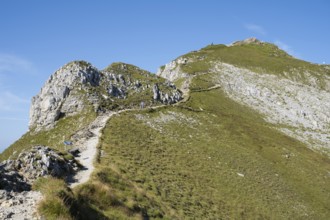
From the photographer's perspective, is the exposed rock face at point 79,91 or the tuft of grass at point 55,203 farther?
the exposed rock face at point 79,91

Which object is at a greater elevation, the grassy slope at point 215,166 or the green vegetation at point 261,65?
the green vegetation at point 261,65

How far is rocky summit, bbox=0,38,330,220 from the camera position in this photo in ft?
76.9

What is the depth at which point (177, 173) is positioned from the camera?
39812mm

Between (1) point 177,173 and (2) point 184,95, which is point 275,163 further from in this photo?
(2) point 184,95

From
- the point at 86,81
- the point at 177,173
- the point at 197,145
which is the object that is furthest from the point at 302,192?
the point at 86,81

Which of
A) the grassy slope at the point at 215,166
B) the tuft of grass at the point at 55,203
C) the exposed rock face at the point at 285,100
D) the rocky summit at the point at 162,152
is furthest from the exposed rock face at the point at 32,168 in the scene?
the exposed rock face at the point at 285,100

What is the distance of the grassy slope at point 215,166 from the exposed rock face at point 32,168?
561cm

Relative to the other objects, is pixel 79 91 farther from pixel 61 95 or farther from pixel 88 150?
pixel 88 150

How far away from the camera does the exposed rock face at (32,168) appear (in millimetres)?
20312

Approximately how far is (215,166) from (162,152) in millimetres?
8560

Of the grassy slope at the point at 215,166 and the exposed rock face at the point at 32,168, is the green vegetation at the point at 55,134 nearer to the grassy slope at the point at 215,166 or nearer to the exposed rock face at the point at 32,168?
the grassy slope at the point at 215,166

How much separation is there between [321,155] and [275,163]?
1928 cm

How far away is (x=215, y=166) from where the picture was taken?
47.2 metres

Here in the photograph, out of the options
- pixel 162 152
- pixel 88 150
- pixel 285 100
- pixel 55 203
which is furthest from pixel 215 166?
pixel 285 100
